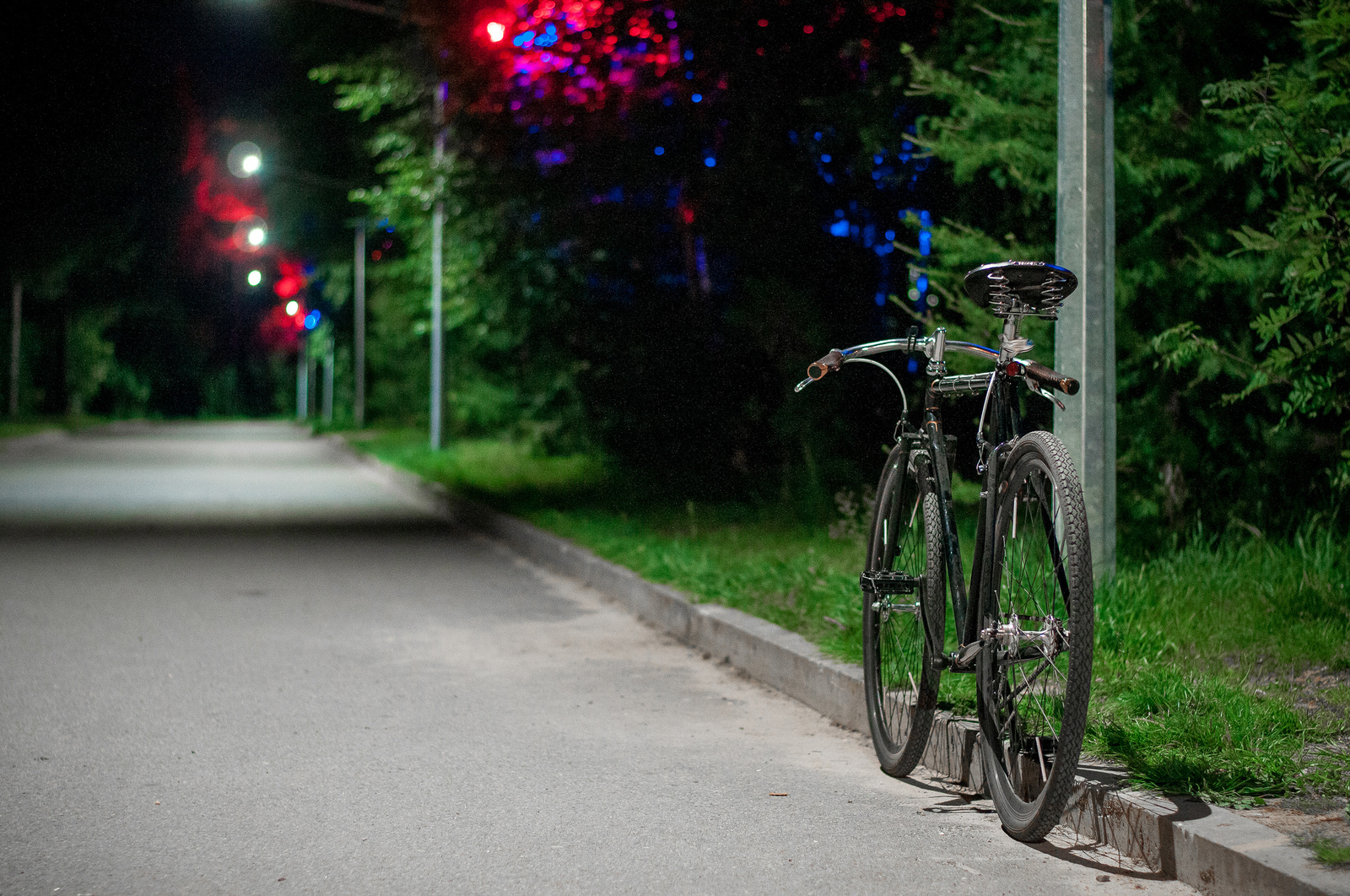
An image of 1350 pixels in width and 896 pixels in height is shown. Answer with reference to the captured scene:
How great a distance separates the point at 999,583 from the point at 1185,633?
2.16 m

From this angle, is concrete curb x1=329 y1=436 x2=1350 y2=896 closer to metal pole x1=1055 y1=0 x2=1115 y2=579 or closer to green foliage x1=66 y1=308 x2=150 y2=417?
metal pole x1=1055 y1=0 x2=1115 y2=579

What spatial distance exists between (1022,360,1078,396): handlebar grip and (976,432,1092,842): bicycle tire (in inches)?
5.9

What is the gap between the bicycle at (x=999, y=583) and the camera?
3.71 meters

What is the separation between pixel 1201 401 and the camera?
26.9 ft

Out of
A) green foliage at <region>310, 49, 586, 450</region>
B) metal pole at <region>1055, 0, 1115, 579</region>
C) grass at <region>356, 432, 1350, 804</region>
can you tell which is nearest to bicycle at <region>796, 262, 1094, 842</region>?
grass at <region>356, 432, 1350, 804</region>

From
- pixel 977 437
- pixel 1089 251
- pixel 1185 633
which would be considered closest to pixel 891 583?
pixel 977 437

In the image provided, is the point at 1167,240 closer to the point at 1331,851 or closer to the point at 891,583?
the point at 891,583

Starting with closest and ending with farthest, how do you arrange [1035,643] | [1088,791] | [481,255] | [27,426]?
[1035,643] < [1088,791] < [481,255] < [27,426]

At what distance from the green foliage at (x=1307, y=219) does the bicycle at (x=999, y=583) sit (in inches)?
94.3

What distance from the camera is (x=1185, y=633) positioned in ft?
19.4

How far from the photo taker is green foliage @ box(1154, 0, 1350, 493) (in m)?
6.15

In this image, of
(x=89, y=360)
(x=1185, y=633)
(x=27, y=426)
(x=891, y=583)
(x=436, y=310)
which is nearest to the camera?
(x=891, y=583)

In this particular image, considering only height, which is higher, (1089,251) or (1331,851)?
(1089,251)

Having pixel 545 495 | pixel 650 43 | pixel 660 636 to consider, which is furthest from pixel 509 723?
pixel 545 495
